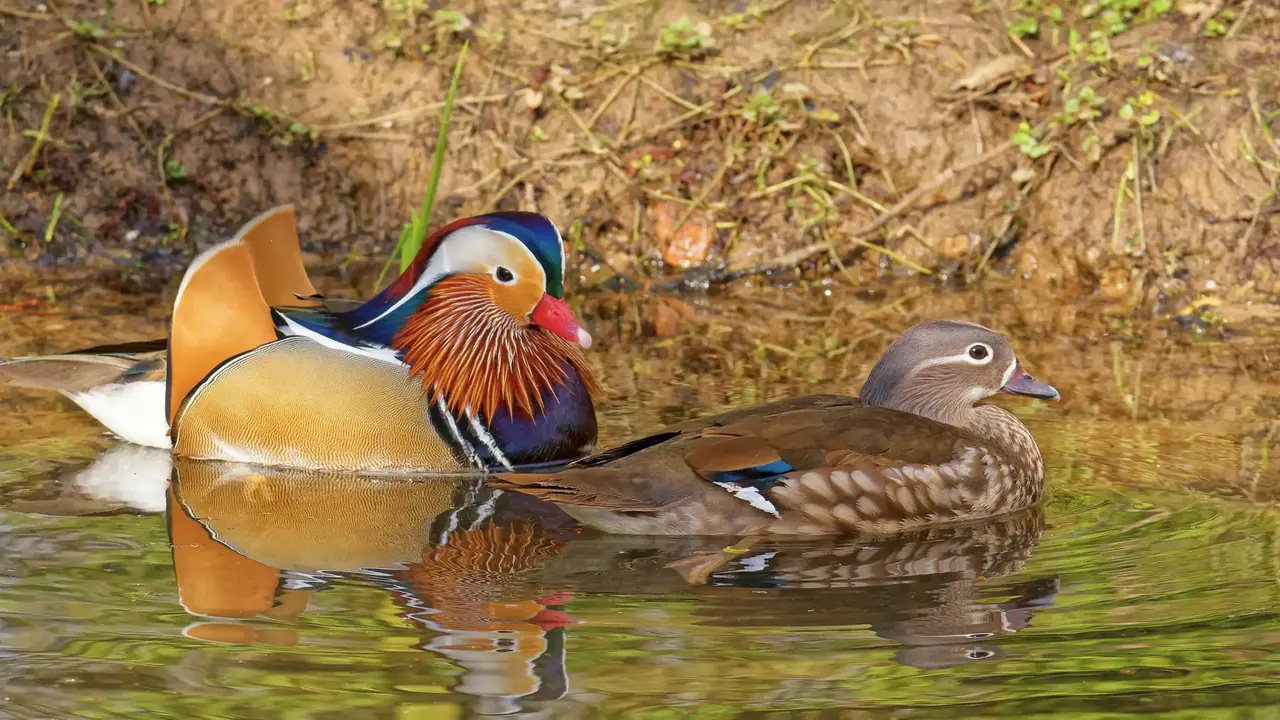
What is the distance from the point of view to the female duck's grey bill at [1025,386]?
5.09 meters

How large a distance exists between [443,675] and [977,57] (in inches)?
204

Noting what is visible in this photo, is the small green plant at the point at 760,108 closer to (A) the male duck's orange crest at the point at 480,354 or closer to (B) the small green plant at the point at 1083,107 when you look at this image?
(B) the small green plant at the point at 1083,107

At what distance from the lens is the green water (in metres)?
3.36

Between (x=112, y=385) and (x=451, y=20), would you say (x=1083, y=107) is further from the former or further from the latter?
(x=112, y=385)

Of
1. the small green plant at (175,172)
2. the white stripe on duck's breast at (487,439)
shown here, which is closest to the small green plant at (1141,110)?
the white stripe on duck's breast at (487,439)

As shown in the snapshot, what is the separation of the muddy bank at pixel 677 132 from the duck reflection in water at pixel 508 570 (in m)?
2.72

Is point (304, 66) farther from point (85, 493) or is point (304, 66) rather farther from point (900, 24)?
point (85, 493)

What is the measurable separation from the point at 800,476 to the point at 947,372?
2.56ft

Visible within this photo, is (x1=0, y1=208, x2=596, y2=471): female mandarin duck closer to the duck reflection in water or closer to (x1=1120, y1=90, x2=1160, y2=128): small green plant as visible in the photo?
the duck reflection in water

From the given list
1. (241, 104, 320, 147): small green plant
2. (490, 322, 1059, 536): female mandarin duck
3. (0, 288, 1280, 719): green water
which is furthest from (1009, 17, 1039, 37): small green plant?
(490, 322, 1059, 536): female mandarin duck

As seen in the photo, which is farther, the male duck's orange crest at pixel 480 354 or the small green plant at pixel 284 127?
the small green plant at pixel 284 127

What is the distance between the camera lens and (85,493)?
4.83 meters

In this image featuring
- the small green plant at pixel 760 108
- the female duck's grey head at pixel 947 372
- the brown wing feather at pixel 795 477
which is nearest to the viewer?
the brown wing feather at pixel 795 477

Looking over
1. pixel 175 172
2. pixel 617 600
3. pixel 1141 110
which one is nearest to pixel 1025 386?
pixel 617 600
